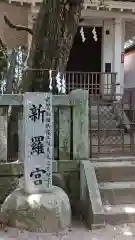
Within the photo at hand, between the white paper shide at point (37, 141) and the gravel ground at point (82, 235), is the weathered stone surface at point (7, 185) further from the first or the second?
the gravel ground at point (82, 235)

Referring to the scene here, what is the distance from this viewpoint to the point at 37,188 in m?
5.51

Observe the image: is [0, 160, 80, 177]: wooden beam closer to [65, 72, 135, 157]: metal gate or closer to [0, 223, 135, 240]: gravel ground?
[65, 72, 135, 157]: metal gate

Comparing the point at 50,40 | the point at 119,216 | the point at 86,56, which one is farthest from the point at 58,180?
the point at 86,56

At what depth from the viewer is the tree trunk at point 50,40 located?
7016 millimetres

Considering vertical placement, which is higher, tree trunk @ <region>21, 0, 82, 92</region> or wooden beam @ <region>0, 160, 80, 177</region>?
tree trunk @ <region>21, 0, 82, 92</region>

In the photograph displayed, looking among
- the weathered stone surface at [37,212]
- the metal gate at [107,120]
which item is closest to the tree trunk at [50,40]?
the metal gate at [107,120]

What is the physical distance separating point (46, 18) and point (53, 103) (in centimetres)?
187

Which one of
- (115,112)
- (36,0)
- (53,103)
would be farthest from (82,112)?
(36,0)

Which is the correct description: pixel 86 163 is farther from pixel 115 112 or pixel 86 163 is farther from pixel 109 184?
pixel 115 112

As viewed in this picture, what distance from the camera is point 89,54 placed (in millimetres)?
17578

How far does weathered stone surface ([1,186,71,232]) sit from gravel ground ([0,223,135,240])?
114 mm

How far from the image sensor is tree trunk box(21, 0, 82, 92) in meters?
7.02

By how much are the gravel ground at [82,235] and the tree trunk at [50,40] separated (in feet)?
10.0

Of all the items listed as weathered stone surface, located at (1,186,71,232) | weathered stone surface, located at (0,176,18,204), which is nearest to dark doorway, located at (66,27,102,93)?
weathered stone surface, located at (0,176,18,204)
